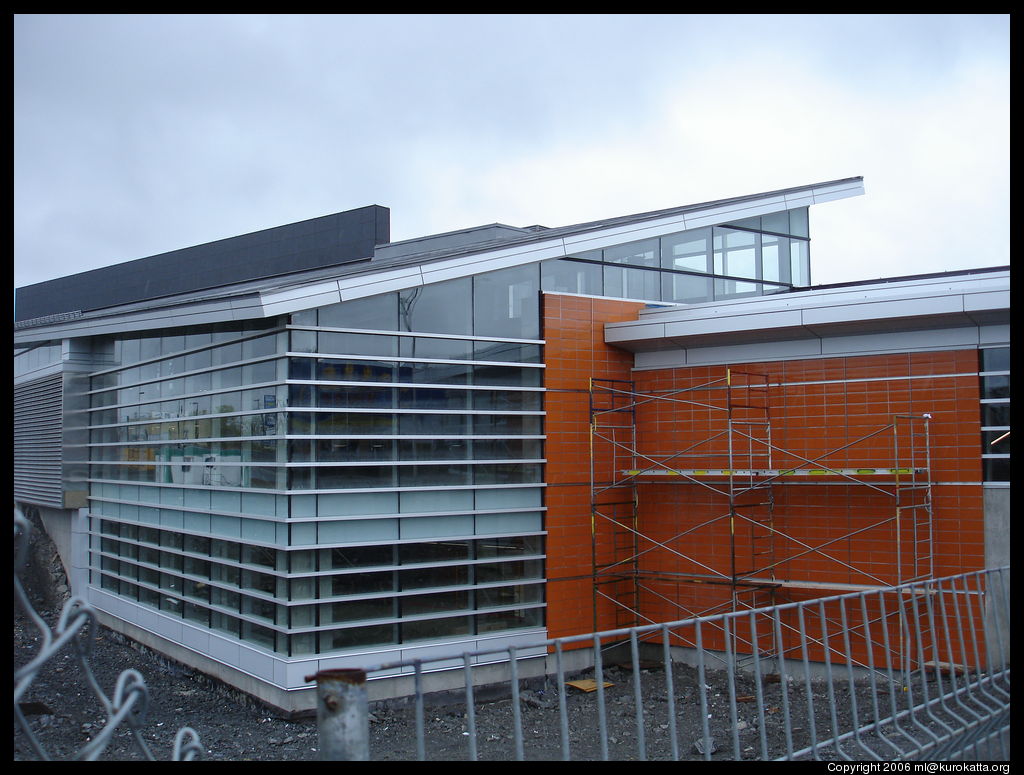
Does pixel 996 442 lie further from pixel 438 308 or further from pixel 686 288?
pixel 438 308

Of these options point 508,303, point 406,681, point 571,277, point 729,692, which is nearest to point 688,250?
point 571,277

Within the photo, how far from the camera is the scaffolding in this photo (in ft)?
43.4

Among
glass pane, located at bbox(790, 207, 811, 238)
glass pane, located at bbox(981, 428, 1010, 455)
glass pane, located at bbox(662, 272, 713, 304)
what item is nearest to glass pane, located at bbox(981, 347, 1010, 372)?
glass pane, located at bbox(981, 428, 1010, 455)

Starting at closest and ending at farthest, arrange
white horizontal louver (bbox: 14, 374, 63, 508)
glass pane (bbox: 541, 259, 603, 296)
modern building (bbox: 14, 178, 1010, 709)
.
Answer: modern building (bbox: 14, 178, 1010, 709) → glass pane (bbox: 541, 259, 603, 296) → white horizontal louver (bbox: 14, 374, 63, 508)

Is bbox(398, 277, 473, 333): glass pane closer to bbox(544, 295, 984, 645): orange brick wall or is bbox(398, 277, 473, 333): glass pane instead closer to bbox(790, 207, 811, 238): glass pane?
bbox(544, 295, 984, 645): orange brick wall

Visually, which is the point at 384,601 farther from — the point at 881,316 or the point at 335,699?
the point at 335,699

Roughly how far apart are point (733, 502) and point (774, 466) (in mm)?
1029

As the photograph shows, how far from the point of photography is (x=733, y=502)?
45.8 ft

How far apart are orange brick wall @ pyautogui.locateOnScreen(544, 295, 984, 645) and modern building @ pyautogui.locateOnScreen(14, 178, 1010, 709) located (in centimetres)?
4

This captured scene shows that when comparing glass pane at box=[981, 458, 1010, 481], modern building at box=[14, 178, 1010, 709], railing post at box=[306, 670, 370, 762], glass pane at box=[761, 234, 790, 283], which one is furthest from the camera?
glass pane at box=[761, 234, 790, 283]

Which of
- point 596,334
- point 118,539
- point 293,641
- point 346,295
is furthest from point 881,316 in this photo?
point 118,539

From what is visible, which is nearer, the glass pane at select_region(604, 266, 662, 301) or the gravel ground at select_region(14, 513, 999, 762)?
the gravel ground at select_region(14, 513, 999, 762)

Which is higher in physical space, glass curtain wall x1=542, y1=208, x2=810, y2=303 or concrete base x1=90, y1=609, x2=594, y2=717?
glass curtain wall x1=542, y1=208, x2=810, y2=303

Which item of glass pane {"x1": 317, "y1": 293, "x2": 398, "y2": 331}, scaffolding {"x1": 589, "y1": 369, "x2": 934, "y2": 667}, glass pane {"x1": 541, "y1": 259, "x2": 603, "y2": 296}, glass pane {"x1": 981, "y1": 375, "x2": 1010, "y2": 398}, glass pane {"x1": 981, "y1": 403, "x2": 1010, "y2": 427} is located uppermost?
glass pane {"x1": 541, "y1": 259, "x2": 603, "y2": 296}
